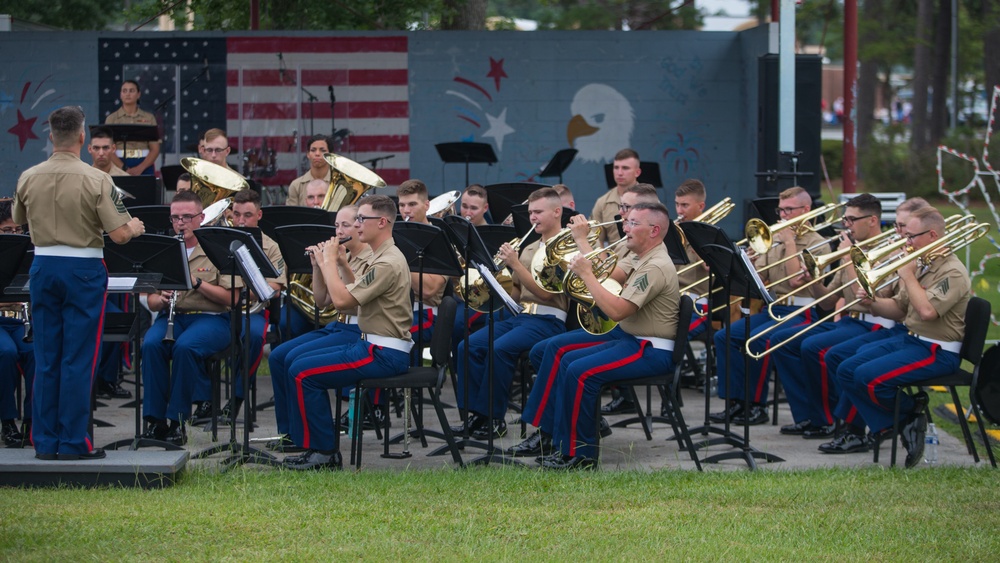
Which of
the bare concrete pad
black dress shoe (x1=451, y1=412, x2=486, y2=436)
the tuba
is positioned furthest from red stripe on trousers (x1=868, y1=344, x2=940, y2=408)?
the bare concrete pad

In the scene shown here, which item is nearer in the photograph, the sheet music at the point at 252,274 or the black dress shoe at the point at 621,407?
the sheet music at the point at 252,274

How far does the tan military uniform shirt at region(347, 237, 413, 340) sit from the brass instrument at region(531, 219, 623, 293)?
1014 millimetres

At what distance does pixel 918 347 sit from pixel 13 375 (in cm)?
570

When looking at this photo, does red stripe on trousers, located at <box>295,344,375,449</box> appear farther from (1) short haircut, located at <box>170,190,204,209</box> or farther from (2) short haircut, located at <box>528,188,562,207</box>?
(1) short haircut, located at <box>170,190,204,209</box>

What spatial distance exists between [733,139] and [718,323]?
564cm

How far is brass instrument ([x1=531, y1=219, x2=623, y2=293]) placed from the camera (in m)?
7.66

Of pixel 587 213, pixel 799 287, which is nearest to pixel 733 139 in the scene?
pixel 587 213

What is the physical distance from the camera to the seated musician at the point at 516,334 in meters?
7.99

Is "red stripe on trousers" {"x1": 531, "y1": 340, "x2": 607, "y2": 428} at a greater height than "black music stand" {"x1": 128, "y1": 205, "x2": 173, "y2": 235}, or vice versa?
"black music stand" {"x1": 128, "y1": 205, "x2": 173, "y2": 235}

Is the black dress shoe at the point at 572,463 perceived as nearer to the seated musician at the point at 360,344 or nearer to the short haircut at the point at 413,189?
the seated musician at the point at 360,344

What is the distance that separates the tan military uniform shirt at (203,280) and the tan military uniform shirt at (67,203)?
1.60 metres

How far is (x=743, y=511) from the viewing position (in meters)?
6.05

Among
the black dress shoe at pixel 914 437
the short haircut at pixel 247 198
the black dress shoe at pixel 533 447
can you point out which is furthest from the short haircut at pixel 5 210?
the black dress shoe at pixel 914 437

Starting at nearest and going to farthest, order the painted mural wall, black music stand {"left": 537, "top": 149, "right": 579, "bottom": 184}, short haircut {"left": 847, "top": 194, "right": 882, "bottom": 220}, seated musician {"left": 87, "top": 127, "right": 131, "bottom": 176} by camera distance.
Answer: short haircut {"left": 847, "top": 194, "right": 882, "bottom": 220} → seated musician {"left": 87, "top": 127, "right": 131, "bottom": 176} → black music stand {"left": 537, "top": 149, "right": 579, "bottom": 184} → the painted mural wall
